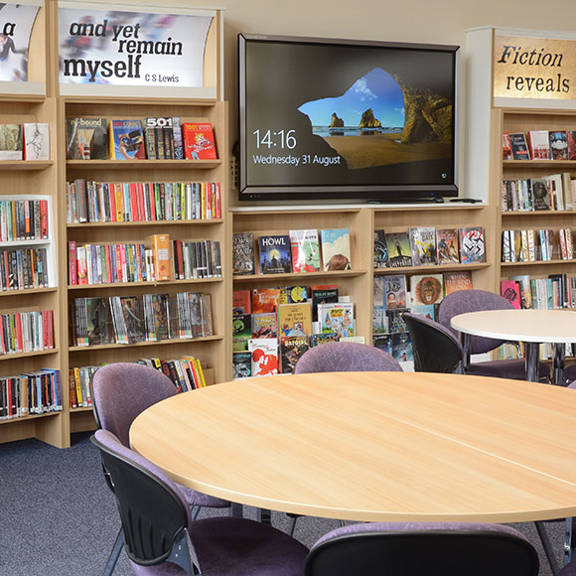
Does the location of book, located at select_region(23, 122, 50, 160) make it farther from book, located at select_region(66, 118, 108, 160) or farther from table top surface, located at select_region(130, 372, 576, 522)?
table top surface, located at select_region(130, 372, 576, 522)

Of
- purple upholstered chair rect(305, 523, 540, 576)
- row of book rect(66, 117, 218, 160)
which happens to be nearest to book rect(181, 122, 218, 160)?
row of book rect(66, 117, 218, 160)

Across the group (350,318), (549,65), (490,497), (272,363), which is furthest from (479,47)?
(490,497)

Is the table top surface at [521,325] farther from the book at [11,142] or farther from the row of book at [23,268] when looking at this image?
the book at [11,142]

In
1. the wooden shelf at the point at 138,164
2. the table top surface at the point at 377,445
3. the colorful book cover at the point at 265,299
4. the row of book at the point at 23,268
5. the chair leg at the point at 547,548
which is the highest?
the wooden shelf at the point at 138,164

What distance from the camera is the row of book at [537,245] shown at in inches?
245

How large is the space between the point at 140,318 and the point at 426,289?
2.09m

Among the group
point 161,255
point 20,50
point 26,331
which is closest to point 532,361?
point 161,255

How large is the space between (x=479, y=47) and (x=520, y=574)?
16.3 feet

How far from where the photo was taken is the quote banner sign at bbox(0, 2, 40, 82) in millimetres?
4699

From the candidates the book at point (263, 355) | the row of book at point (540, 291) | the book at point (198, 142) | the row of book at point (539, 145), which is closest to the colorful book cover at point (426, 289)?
the row of book at point (540, 291)

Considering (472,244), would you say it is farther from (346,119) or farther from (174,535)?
(174,535)

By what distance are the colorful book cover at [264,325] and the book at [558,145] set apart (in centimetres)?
242

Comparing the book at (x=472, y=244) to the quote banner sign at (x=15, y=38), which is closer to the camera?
the quote banner sign at (x=15, y=38)

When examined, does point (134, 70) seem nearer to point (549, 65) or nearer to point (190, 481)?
point (549, 65)
